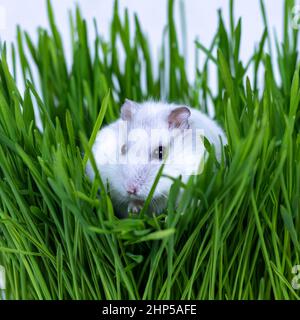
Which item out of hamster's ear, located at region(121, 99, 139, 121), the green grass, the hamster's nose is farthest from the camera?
hamster's ear, located at region(121, 99, 139, 121)

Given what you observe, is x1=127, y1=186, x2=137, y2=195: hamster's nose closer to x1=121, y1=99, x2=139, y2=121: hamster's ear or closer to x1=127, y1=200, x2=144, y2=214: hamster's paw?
x1=127, y1=200, x2=144, y2=214: hamster's paw

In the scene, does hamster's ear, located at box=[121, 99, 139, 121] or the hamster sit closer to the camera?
the hamster

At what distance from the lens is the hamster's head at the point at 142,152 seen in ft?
3.04

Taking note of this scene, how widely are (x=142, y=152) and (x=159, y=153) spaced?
0.10ft

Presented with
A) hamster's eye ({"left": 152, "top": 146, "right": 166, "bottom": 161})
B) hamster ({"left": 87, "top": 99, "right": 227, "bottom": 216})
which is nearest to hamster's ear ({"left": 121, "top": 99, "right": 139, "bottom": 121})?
hamster ({"left": 87, "top": 99, "right": 227, "bottom": 216})

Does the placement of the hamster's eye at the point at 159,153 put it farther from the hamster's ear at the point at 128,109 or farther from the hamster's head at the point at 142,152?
the hamster's ear at the point at 128,109

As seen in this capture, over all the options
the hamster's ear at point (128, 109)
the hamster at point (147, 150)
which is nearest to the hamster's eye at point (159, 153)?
the hamster at point (147, 150)

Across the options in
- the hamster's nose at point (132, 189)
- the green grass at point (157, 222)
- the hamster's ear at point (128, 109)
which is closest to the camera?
the green grass at point (157, 222)

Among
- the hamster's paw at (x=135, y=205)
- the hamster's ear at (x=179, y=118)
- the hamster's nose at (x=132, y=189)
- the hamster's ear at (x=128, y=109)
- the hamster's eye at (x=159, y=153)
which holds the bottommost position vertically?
the hamster's paw at (x=135, y=205)

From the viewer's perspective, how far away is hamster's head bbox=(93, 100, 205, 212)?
0.93 m

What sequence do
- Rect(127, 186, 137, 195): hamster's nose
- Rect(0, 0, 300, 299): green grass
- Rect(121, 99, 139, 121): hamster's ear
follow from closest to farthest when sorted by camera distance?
1. Rect(0, 0, 300, 299): green grass
2. Rect(127, 186, 137, 195): hamster's nose
3. Rect(121, 99, 139, 121): hamster's ear

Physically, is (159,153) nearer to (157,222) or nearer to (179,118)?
(179,118)

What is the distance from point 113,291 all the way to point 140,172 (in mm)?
190
